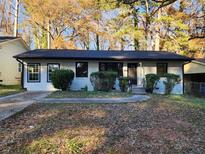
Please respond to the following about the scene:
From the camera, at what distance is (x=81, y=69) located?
1923cm

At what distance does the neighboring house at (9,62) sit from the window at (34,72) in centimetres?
595

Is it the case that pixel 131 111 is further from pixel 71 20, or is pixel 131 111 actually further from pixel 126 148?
pixel 71 20

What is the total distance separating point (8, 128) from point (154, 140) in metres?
3.61

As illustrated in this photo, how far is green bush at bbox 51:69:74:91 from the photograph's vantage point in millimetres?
17328

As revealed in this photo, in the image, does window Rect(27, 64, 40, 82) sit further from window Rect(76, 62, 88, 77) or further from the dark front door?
the dark front door

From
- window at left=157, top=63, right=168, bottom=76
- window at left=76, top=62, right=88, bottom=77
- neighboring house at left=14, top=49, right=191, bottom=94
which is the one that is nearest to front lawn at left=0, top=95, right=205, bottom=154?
neighboring house at left=14, top=49, right=191, bottom=94

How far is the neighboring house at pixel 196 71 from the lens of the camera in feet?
77.3

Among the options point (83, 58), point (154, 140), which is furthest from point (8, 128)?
point (83, 58)

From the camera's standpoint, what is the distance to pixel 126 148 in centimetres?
551

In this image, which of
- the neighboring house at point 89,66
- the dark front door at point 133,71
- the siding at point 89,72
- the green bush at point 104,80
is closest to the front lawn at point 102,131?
the green bush at point 104,80

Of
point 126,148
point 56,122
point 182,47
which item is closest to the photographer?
point 126,148

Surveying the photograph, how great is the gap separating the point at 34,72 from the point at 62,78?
9.21 feet

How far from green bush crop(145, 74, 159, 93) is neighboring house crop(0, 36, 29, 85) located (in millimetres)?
13243

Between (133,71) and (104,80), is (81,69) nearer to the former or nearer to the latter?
(104,80)
